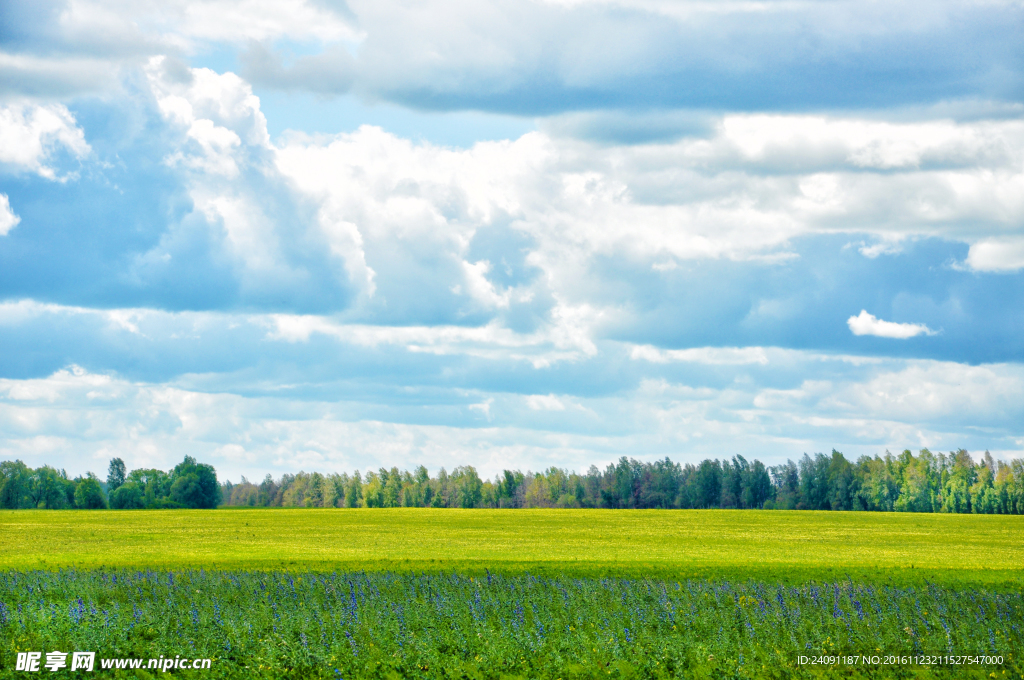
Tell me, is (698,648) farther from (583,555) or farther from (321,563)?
(583,555)

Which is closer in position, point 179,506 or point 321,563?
point 321,563

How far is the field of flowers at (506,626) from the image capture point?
1886cm

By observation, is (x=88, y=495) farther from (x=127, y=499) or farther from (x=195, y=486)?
(x=195, y=486)

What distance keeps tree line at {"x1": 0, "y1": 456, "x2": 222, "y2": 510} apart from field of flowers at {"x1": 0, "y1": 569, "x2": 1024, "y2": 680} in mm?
160720

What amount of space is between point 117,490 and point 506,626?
589 feet

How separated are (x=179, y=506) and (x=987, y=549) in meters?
147

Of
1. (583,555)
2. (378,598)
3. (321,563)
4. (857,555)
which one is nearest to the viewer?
(378,598)

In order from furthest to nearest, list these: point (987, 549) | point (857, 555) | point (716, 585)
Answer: point (987, 549)
point (857, 555)
point (716, 585)

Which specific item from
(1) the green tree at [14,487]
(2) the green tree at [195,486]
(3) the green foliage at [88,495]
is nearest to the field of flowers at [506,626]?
(2) the green tree at [195,486]

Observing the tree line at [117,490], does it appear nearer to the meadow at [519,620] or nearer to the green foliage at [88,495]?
the green foliage at [88,495]

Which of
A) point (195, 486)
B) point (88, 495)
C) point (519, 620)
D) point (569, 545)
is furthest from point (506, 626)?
point (88, 495)

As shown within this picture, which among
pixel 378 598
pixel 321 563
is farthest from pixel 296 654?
pixel 321 563

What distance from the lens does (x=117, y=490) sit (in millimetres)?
181875

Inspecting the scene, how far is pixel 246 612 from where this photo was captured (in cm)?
2320
